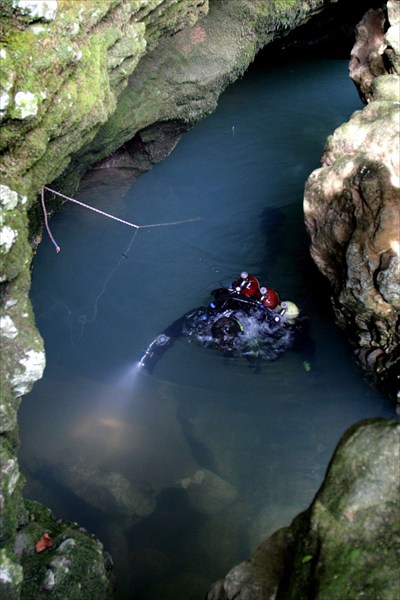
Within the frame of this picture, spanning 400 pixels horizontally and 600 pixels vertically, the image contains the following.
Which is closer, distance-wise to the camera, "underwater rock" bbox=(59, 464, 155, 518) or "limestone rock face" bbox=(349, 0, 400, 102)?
"underwater rock" bbox=(59, 464, 155, 518)

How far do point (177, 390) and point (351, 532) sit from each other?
5.77 metres

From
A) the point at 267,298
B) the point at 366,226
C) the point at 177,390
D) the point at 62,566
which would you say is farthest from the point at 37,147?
the point at 177,390

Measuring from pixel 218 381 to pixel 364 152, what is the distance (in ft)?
13.0

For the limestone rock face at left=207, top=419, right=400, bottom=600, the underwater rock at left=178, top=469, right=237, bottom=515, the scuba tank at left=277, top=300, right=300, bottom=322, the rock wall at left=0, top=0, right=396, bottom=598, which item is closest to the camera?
the limestone rock face at left=207, top=419, right=400, bottom=600

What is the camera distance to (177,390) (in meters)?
8.65

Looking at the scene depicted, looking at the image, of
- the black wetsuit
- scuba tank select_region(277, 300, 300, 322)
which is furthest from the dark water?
scuba tank select_region(277, 300, 300, 322)

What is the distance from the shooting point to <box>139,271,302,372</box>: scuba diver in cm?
866

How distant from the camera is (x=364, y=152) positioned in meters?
7.34

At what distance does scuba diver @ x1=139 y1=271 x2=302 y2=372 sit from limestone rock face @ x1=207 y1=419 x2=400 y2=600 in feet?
17.4

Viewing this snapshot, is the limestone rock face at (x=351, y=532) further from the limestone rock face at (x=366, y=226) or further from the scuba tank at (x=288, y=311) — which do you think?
the scuba tank at (x=288, y=311)

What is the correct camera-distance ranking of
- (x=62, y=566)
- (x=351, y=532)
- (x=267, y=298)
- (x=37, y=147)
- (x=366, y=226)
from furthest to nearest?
(x=267, y=298) < (x=366, y=226) < (x=37, y=147) < (x=62, y=566) < (x=351, y=532)

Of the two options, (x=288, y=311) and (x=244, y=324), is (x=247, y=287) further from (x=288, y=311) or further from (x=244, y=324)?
(x=288, y=311)

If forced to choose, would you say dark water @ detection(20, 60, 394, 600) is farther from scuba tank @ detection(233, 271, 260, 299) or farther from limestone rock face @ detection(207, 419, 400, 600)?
limestone rock face @ detection(207, 419, 400, 600)

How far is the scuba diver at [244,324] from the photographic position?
28.4 ft
